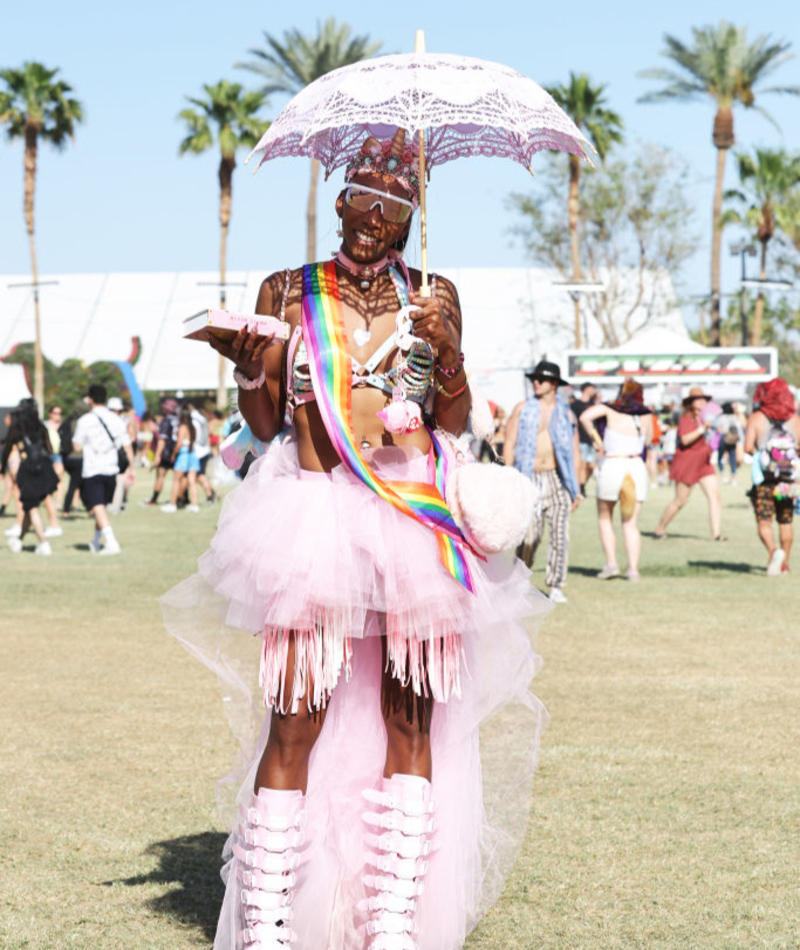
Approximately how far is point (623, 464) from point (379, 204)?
1027cm

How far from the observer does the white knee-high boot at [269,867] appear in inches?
143

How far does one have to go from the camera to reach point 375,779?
12.8 ft

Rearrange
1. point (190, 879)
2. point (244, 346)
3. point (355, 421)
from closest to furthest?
1. point (244, 346)
2. point (355, 421)
3. point (190, 879)

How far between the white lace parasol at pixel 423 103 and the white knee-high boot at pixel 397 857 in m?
1.72

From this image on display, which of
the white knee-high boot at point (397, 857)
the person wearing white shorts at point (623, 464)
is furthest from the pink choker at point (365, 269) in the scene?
the person wearing white shorts at point (623, 464)

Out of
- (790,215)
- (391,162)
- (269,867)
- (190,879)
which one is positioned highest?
(790,215)

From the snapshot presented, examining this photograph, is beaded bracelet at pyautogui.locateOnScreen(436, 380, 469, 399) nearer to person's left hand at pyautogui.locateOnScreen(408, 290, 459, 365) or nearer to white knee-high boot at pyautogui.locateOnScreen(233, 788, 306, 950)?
person's left hand at pyautogui.locateOnScreen(408, 290, 459, 365)

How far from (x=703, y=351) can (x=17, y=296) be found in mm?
31575

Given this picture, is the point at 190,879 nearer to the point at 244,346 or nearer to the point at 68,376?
the point at 244,346

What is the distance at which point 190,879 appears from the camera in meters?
4.70

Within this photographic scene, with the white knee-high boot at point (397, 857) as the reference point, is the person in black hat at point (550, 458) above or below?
above

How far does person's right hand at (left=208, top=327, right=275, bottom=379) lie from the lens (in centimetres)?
357

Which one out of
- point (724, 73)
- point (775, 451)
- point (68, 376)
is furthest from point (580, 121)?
point (775, 451)

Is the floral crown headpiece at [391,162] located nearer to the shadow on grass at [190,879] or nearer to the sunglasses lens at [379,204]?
the sunglasses lens at [379,204]
